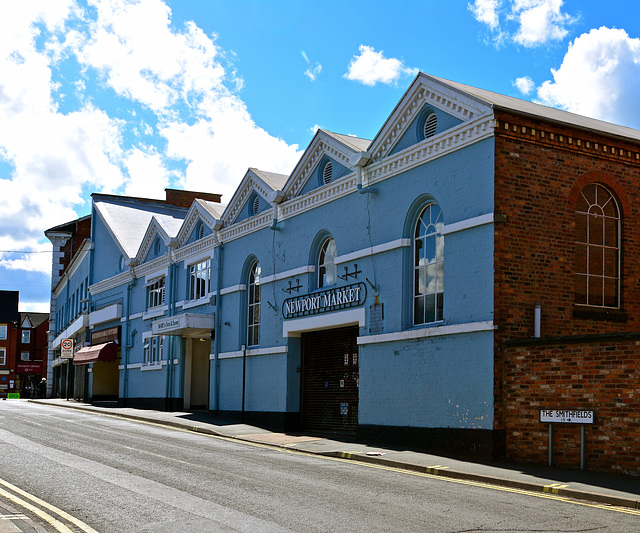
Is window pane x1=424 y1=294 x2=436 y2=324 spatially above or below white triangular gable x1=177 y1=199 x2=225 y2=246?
below

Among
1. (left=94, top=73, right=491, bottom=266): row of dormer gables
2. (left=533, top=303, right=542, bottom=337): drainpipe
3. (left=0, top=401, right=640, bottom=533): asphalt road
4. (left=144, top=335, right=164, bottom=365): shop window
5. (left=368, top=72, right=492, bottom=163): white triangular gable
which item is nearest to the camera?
(left=0, top=401, right=640, bottom=533): asphalt road

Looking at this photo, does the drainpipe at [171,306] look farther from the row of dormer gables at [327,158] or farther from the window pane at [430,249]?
the window pane at [430,249]

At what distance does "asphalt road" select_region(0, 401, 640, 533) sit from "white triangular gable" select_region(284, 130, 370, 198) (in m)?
8.77

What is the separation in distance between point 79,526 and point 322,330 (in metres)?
14.9

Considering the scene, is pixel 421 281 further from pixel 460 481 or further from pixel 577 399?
pixel 460 481

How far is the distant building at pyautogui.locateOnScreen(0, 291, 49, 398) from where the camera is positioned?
87438 mm

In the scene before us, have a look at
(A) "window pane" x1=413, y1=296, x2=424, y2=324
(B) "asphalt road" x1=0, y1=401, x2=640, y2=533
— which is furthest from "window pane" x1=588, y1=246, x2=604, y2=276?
(B) "asphalt road" x1=0, y1=401, x2=640, y2=533

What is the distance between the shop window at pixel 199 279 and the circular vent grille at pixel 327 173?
8.47 metres

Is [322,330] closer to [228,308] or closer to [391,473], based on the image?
[228,308]

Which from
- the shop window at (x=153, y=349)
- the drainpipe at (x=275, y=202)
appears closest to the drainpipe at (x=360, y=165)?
the drainpipe at (x=275, y=202)

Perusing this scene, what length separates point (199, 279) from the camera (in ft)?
102

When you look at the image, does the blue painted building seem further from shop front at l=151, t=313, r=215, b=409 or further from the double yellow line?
the double yellow line

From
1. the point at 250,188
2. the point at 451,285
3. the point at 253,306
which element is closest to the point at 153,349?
the point at 253,306

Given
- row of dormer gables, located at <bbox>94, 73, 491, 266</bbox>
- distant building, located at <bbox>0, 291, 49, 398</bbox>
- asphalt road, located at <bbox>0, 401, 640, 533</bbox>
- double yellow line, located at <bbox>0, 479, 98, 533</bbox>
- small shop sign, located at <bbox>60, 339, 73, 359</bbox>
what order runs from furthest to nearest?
distant building, located at <bbox>0, 291, 49, 398</bbox> < small shop sign, located at <bbox>60, 339, 73, 359</bbox> < row of dormer gables, located at <bbox>94, 73, 491, 266</bbox> < asphalt road, located at <bbox>0, 401, 640, 533</bbox> < double yellow line, located at <bbox>0, 479, 98, 533</bbox>
